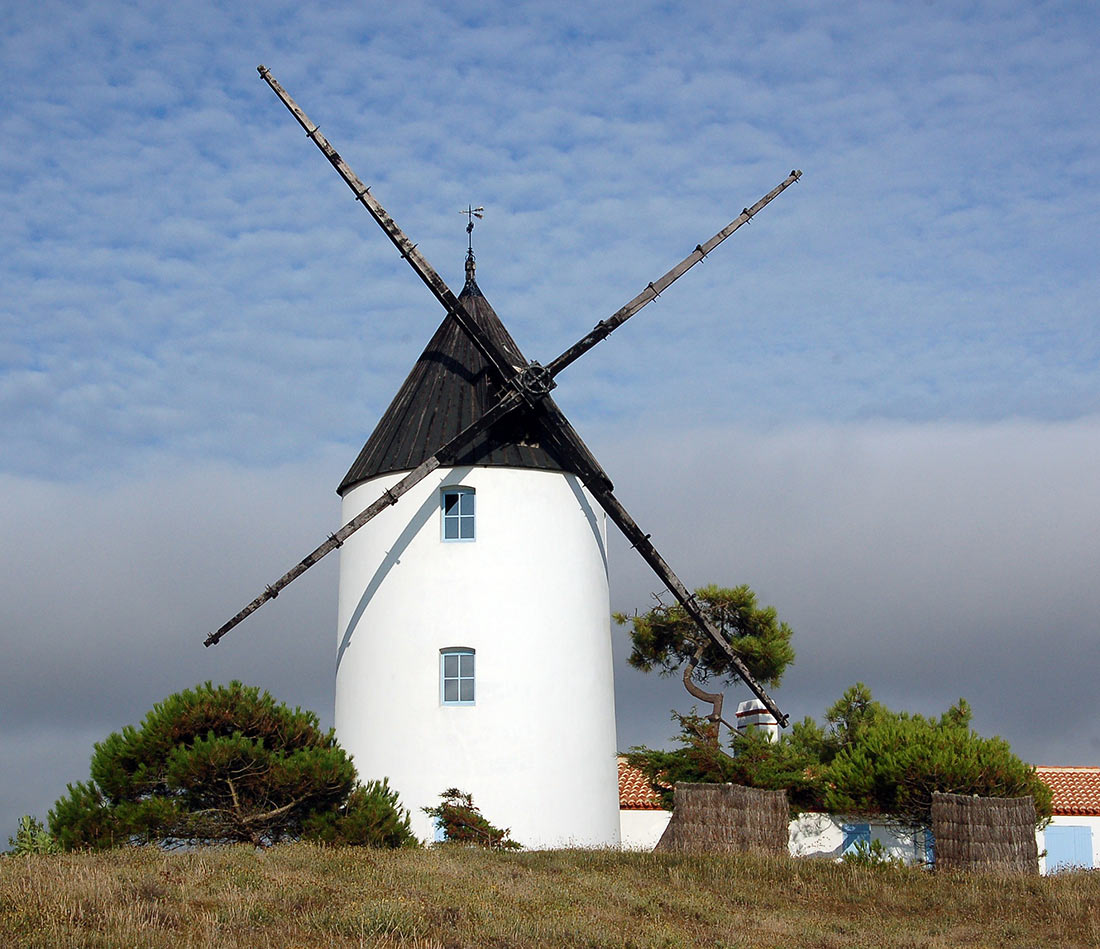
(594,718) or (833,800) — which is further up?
(594,718)

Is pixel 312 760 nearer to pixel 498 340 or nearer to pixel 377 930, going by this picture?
pixel 377 930

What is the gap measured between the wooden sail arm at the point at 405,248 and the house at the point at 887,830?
31.9 ft

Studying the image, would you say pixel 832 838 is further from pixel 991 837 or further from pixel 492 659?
pixel 492 659

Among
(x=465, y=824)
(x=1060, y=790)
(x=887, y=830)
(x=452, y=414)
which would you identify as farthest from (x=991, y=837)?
(x=1060, y=790)

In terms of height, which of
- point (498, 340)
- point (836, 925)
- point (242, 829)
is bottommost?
point (836, 925)

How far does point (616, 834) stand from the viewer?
897 inches

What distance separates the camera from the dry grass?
11.2 metres

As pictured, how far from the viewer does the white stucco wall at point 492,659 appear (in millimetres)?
21266

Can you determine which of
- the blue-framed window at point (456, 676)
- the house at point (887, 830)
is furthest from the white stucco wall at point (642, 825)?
the blue-framed window at point (456, 676)

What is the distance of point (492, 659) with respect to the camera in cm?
2161

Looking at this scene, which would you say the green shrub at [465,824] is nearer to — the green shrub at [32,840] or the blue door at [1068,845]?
the green shrub at [32,840]

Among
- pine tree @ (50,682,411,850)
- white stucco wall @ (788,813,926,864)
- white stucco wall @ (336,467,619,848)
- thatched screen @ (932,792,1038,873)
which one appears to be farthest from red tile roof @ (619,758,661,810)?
pine tree @ (50,682,411,850)

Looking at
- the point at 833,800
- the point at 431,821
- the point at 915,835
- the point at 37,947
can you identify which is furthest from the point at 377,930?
the point at 915,835

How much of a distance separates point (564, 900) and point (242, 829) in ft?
17.7
